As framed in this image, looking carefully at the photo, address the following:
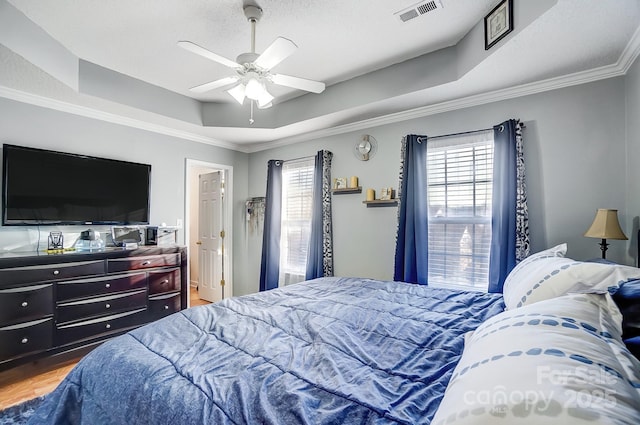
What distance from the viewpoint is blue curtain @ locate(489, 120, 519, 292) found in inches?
100.0

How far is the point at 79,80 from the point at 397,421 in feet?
12.0

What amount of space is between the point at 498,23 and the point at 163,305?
4124 millimetres

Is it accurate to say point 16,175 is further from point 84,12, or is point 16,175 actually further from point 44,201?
point 84,12

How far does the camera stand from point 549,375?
0.55 m


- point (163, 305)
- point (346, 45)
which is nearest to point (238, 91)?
point (346, 45)

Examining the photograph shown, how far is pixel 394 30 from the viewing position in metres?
2.34

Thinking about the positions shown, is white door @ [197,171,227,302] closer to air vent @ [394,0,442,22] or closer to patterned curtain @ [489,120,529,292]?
air vent @ [394,0,442,22]

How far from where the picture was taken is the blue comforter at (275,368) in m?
0.84

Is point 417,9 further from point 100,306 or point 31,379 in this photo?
point 31,379

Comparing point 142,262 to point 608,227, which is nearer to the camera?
point 608,227

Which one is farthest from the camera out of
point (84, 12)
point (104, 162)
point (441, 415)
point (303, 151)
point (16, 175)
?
point (303, 151)

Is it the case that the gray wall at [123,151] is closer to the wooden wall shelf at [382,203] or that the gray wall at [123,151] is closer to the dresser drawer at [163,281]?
the dresser drawer at [163,281]

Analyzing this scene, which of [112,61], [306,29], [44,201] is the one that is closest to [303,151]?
[306,29]

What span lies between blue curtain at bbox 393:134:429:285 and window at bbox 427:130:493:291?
4.6 inches
